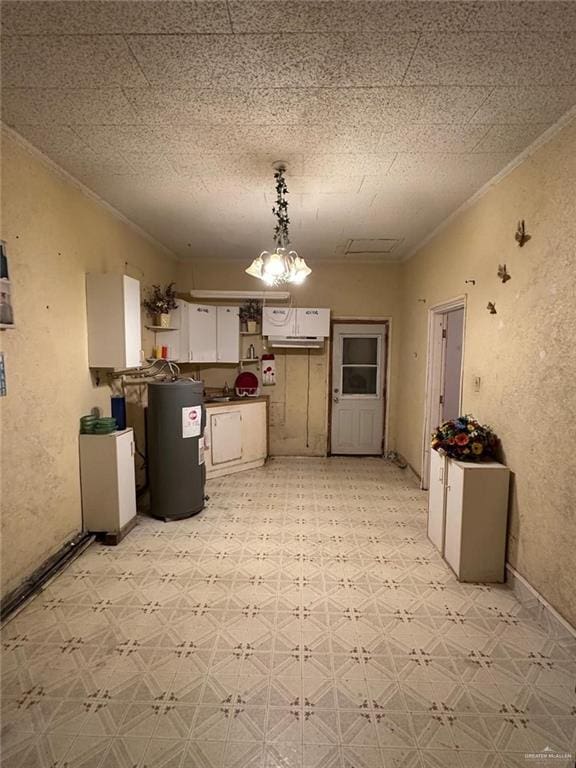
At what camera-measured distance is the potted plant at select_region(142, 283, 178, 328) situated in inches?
173

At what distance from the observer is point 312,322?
5320 millimetres

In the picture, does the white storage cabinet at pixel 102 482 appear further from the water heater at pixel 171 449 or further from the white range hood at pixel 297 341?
the white range hood at pixel 297 341

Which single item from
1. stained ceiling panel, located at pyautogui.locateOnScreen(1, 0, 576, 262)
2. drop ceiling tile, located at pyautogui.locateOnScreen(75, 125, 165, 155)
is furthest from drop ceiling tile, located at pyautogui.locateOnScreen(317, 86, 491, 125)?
drop ceiling tile, located at pyautogui.locateOnScreen(75, 125, 165, 155)

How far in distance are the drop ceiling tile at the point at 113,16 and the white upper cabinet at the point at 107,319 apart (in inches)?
67.2

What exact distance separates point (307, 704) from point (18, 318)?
260cm

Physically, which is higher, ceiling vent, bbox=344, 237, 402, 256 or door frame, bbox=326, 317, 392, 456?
ceiling vent, bbox=344, 237, 402, 256

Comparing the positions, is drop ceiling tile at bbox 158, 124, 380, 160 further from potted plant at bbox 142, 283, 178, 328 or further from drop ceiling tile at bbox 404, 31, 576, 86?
potted plant at bbox 142, 283, 178, 328

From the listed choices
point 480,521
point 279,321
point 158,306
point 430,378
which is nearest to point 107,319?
point 158,306

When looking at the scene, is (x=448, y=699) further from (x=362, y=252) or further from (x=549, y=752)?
(x=362, y=252)

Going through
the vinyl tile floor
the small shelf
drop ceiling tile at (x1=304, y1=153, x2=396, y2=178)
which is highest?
drop ceiling tile at (x1=304, y1=153, x2=396, y2=178)

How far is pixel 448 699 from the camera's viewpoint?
1726 millimetres

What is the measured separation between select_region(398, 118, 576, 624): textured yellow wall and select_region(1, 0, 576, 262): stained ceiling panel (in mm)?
311

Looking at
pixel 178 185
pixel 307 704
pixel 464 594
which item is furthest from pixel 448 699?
pixel 178 185

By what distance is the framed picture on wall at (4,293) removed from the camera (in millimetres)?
2145
